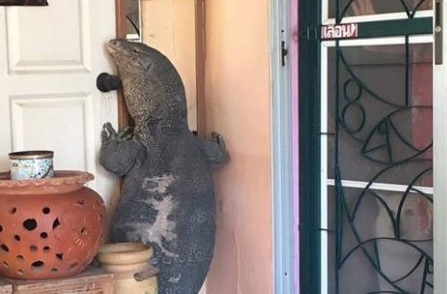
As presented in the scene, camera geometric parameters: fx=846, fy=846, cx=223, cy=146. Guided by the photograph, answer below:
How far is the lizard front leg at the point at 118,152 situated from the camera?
2.91 m

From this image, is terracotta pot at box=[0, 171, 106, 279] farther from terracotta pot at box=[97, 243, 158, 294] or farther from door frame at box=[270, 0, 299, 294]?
door frame at box=[270, 0, 299, 294]

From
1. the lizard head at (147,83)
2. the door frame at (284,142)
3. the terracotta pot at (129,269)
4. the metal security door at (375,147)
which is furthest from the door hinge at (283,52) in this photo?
the terracotta pot at (129,269)

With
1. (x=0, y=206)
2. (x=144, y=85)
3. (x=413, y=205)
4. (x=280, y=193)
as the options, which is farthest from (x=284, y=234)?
(x=0, y=206)

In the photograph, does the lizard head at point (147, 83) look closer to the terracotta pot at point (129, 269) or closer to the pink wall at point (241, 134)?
the pink wall at point (241, 134)

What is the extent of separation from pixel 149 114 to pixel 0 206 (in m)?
0.70

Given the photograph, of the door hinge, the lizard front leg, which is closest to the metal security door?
the door hinge

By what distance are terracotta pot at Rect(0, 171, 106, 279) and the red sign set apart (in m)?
0.93

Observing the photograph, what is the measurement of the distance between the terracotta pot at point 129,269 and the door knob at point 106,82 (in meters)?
0.58

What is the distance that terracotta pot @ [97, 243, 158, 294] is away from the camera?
2646 millimetres

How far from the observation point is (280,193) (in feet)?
9.48

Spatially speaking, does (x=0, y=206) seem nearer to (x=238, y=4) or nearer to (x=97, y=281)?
(x=97, y=281)

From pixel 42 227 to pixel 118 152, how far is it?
56 cm

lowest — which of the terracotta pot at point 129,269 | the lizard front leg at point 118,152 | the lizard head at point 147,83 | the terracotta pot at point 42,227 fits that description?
the terracotta pot at point 129,269

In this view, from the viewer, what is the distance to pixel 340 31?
2723 millimetres
